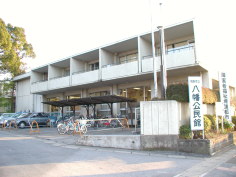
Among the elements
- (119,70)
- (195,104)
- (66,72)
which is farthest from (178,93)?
(66,72)

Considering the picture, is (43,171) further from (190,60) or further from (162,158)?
(190,60)

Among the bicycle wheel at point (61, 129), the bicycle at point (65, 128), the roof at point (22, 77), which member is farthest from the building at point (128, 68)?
the bicycle wheel at point (61, 129)

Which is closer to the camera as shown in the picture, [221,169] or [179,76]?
[221,169]

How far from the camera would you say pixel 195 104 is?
9.51m

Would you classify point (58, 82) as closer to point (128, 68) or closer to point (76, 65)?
point (76, 65)

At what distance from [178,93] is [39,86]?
22.5m

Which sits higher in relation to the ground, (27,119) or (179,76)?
(179,76)

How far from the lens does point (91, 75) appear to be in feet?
71.6

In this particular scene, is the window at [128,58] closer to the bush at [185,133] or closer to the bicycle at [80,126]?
the bicycle at [80,126]

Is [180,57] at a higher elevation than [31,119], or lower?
higher

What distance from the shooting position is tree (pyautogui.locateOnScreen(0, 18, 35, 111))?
29.6 m

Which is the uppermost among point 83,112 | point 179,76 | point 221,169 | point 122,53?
point 122,53

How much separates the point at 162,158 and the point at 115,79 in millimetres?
12356

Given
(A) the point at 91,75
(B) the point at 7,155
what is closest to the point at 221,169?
(B) the point at 7,155
